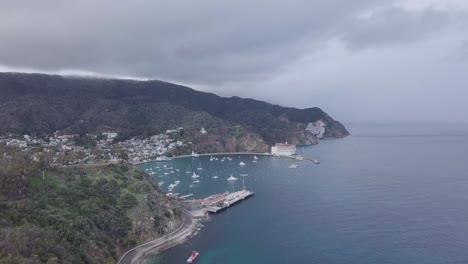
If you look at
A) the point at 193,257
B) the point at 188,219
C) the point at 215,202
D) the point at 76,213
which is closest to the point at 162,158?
the point at 215,202

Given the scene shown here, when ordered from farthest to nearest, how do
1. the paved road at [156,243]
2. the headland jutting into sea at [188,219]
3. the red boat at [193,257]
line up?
the headland jutting into sea at [188,219] → the paved road at [156,243] → the red boat at [193,257]

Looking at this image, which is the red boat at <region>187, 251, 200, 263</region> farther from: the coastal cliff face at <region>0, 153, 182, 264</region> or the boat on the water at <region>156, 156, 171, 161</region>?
the boat on the water at <region>156, 156, 171, 161</region>

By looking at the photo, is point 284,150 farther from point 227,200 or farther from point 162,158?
point 227,200

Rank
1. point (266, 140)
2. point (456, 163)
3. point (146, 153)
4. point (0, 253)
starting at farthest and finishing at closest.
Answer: point (266, 140), point (146, 153), point (456, 163), point (0, 253)

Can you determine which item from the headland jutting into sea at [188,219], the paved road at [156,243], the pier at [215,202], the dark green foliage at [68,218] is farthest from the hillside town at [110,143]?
the paved road at [156,243]

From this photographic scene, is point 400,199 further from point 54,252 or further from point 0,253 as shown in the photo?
point 0,253

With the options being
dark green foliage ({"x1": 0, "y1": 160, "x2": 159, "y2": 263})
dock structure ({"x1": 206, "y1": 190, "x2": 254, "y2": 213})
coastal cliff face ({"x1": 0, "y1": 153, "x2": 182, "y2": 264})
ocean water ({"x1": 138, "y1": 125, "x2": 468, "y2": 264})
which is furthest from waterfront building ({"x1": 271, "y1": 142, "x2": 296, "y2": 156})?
dark green foliage ({"x1": 0, "y1": 160, "x2": 159, "y2": 263})

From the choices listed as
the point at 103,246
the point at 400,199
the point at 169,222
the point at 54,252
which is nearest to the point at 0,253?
the point at 54,252

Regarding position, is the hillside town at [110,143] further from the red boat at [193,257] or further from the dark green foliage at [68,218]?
the red boat at [193,257]
